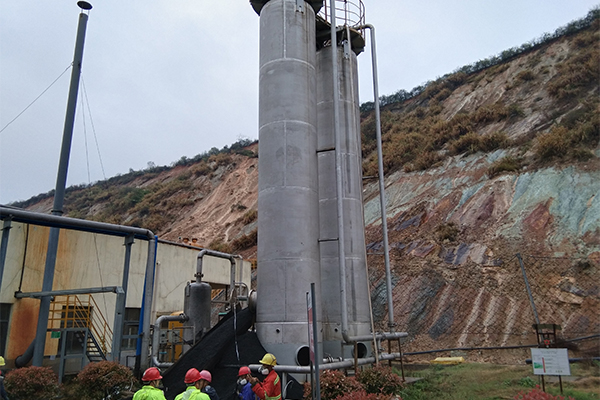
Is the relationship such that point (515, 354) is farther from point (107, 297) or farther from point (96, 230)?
point (107, 297)

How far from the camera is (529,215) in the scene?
23.2m

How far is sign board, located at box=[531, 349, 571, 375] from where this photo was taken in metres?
10.1

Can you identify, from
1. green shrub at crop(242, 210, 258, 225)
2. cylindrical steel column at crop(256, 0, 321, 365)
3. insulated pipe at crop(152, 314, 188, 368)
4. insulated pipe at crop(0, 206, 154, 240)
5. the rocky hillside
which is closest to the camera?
cylindrical steel column at crop(256, 0, 321, 365)

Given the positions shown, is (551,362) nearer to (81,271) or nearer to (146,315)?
(146,315)

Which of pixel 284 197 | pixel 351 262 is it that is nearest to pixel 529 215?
pixel 351 262

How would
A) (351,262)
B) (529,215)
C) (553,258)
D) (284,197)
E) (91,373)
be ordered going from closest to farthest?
1. (91,373)
2. (284,197)
3. (351,262)
4. (553,258)
5. (529,215)

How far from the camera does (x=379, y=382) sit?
10391 millimetres

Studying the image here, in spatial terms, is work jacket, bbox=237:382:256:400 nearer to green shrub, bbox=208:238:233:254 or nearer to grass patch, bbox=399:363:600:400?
grass patch, bbox=399:363:600:400

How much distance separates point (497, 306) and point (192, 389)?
54.0ft

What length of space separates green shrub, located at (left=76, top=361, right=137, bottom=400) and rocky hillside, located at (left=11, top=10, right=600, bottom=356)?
13.4m

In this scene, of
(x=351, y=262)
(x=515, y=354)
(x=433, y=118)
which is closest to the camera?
(x=351, y=262)

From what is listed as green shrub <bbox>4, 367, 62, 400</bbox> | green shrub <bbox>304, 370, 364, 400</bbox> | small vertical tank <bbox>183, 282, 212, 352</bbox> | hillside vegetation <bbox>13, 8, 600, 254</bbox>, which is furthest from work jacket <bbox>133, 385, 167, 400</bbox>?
hillside vegetation <bbox>13, 8, 600, 254</bbox>

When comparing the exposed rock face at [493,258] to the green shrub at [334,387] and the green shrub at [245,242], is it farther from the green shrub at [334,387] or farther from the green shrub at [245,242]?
the green shrub at [245,242]

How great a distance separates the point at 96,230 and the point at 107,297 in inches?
260
